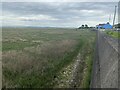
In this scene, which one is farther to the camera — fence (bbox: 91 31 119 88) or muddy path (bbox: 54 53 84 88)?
muddy path (bbox: 54 53 84 88)

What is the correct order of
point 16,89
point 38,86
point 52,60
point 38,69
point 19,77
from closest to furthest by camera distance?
point 16,89 → point 38,86 → point 19,77 → point 38,69 → point 52,60

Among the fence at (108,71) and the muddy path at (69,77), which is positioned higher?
the fence at (108,71)

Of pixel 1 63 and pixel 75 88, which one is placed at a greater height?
pixel 1 63

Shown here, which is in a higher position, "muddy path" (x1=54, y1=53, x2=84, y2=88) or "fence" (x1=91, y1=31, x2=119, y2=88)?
"fence" (x1=91, y1=31, x2=119, y2=88)

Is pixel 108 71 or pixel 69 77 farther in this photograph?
pixel 69 77

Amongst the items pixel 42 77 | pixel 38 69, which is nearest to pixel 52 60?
pixel 38 69

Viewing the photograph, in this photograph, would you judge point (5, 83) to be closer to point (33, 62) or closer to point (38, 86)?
point (38, 86)

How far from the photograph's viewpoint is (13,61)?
17.6 m

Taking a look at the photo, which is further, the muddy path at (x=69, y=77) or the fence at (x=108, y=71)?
the muddy path at (x=69, y=77)

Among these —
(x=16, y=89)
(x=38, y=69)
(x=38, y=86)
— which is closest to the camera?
(x=16, y=89)

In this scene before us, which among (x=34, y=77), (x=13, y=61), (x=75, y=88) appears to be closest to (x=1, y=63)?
(x=13, y=61)

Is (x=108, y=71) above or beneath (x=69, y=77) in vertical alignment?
above

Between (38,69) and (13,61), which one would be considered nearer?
(38,69)

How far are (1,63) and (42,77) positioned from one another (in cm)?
454
